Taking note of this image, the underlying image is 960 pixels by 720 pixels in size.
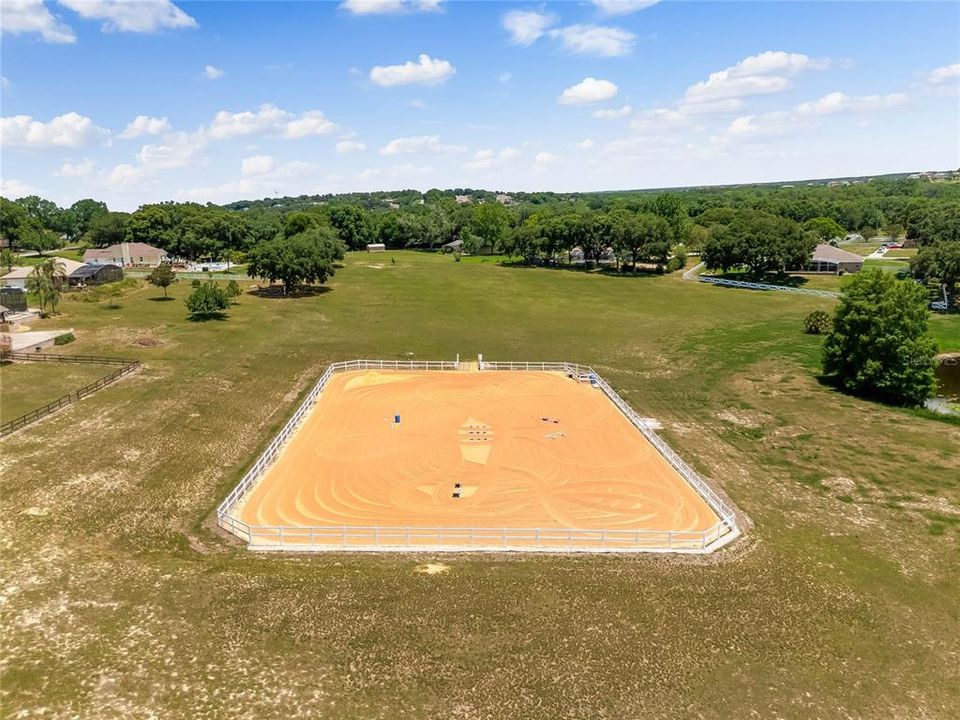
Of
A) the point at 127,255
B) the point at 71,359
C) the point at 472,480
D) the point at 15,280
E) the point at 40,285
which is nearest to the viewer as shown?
the point at 472,480

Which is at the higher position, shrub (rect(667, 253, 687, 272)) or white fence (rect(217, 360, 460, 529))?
shrub (rect(667, 253, 687, 272))

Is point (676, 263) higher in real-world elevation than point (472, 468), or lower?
higher

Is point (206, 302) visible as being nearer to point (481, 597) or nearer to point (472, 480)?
point (472, 480)

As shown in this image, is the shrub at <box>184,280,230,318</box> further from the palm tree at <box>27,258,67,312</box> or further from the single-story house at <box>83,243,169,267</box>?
the single-story house at <box>83,243,169,267</box>

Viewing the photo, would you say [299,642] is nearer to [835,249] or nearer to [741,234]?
[741,234]

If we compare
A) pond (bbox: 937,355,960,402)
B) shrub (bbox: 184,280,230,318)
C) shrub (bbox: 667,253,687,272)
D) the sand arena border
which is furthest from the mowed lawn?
shrub (bbox: 667,253,687,272)

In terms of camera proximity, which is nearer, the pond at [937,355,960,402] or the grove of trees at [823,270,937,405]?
the grove of trees at [823,270,937,405]

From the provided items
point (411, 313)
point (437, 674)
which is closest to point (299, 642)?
point (437, 674)

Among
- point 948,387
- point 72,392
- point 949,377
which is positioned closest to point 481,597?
point 72,392
